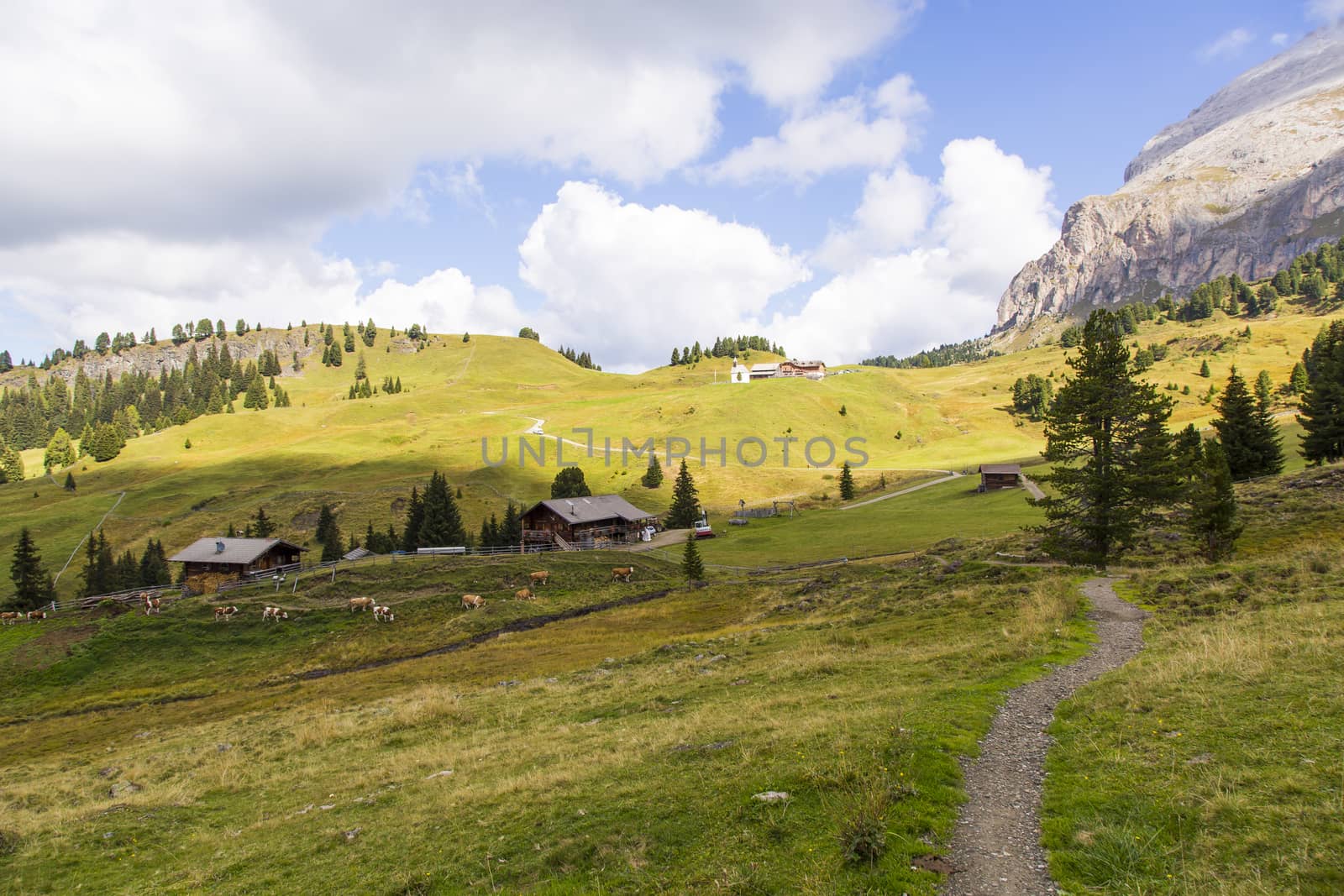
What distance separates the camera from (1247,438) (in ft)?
205

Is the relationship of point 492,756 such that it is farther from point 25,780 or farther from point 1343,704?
point 25,780

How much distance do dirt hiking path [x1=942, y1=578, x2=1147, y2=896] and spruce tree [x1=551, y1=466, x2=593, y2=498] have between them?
331 ft

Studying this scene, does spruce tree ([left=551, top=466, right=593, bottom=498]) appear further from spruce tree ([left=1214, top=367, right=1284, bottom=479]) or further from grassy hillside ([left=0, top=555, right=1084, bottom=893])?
spruce tree ([left=1214, top=367, right=1284, bottom=479])

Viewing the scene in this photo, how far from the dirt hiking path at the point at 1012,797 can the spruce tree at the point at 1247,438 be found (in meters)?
59.2

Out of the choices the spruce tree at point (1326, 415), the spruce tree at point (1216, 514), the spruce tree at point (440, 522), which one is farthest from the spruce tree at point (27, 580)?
the spruce tree at point (1326, 415)

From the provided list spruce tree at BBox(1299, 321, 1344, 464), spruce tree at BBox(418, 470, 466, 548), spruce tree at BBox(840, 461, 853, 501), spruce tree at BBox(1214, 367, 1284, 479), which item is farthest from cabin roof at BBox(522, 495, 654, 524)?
spruce tree at BBox(1299, 321, 1344, 464)

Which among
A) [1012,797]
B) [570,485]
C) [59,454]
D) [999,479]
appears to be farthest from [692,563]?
[59,454]

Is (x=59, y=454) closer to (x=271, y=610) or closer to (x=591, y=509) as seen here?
(x=591, y=509)

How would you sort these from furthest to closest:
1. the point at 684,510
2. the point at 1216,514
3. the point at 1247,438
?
the point at 684,510, the point at 1247,438, the point at 1216,514

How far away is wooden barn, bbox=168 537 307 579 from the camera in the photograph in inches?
2650

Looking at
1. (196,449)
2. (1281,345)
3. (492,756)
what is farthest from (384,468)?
(1281,345)

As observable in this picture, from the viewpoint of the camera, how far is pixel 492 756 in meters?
19.8

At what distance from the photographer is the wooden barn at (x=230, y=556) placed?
67.3 meters

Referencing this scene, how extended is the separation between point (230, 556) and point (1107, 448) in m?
80.3
